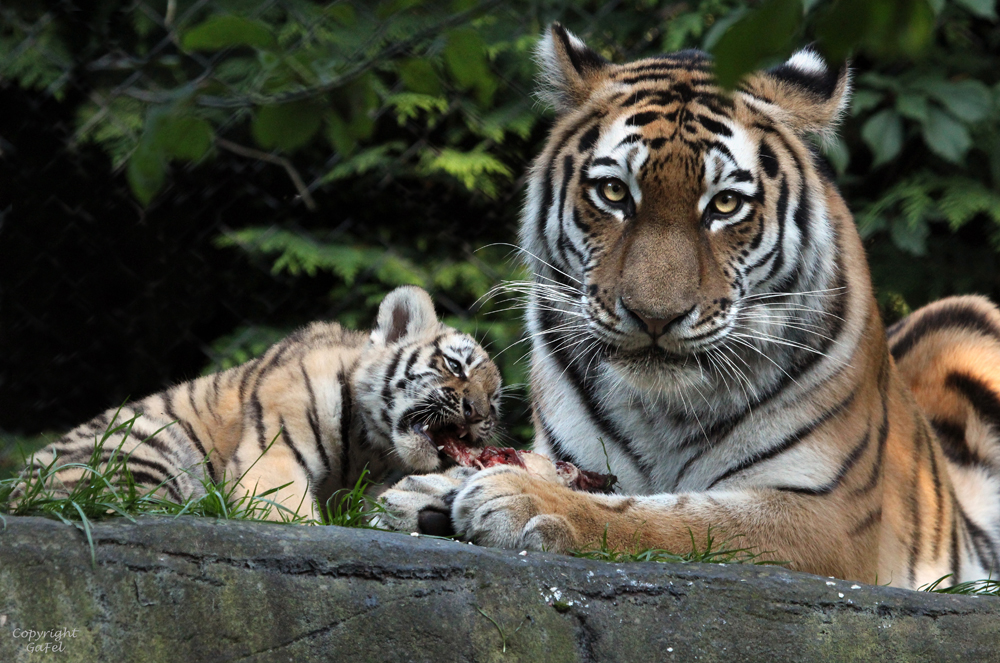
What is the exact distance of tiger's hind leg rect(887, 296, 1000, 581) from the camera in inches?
117

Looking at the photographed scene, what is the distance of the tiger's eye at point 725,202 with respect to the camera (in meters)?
2.14

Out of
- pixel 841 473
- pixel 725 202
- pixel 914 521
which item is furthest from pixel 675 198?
pixel 914 521

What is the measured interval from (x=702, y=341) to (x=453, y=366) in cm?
86

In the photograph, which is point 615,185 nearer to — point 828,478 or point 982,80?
point 828,478

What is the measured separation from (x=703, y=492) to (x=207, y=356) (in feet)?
9.96

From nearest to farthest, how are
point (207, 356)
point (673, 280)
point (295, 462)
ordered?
1. point (673, 280)
2. point (295, 462)
3. point (207, 356)

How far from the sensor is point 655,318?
1.99 m

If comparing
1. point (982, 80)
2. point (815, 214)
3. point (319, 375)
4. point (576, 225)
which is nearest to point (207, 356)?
point (319, 375)

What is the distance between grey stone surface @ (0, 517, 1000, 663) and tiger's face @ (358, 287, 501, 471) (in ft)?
3.25

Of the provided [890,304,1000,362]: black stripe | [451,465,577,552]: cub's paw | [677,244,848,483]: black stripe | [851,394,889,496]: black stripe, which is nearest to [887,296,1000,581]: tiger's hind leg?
[890,304,1000,362]: black stripe

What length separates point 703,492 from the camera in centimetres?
204

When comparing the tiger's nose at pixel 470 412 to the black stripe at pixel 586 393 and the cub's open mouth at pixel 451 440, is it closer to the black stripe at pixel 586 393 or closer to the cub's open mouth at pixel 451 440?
the cub's open mouth at pixel 451 440

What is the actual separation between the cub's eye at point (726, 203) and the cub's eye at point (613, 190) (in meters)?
0.18

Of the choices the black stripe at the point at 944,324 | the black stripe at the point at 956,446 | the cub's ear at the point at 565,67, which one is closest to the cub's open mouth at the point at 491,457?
the cub's ear at the point at 565,67
